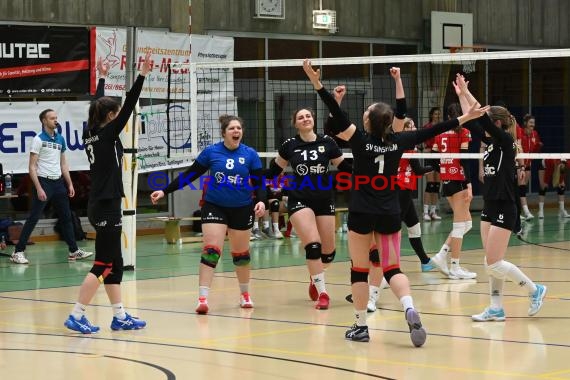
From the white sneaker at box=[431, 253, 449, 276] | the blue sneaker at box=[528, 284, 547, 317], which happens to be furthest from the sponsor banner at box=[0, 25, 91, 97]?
the blue sneaker at box=[528, 284, 547, 317]

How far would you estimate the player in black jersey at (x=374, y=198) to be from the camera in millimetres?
8922

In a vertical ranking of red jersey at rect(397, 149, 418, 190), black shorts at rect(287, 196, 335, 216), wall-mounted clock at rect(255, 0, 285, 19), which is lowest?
black shorts at rect(287, 196, 335, 216)

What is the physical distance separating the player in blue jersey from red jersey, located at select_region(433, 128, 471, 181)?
332 centimetres

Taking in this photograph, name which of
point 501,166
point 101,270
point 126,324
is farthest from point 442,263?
point 101,270

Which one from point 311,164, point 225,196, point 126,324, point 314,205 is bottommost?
point 126,324

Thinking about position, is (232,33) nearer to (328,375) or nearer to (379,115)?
(379,115)

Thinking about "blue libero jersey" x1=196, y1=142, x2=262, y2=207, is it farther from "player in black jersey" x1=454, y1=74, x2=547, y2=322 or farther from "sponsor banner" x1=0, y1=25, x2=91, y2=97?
"sponsor banner" x1=0, y1=25, x2=91, y2=97

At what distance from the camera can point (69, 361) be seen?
8.34m

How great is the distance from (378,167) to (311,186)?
2336mm

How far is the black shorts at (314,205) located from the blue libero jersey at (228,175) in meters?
0.54

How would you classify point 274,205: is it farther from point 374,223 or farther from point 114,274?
point 374,223

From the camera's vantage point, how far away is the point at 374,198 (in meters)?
8.90

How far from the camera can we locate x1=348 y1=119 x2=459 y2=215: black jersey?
8.91m

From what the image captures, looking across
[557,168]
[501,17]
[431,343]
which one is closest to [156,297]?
[431,343]
